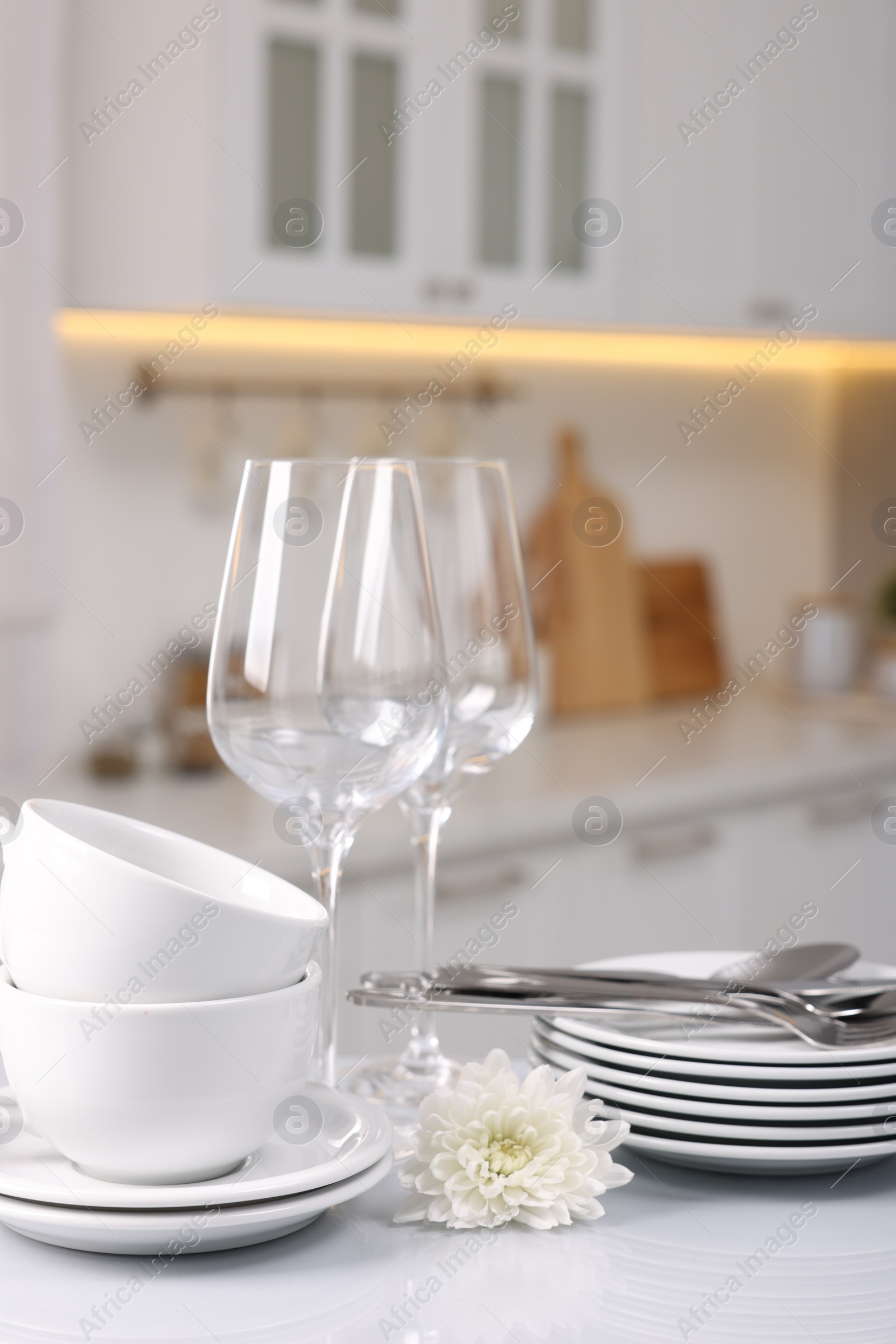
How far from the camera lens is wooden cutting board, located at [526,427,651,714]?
8.87 feet

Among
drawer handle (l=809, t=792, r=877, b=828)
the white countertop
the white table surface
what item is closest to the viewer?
the white table surface

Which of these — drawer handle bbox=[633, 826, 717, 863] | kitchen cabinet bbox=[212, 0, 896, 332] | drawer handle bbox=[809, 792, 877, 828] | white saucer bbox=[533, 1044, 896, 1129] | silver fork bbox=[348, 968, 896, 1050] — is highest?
kitchen cabinet bbox=[212, 0, 896, 332]

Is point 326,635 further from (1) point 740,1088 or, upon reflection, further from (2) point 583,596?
(2) point 583,596

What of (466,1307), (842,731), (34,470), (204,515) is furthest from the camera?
(842,731)

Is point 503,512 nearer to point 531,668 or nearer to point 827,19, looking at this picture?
point 531,668

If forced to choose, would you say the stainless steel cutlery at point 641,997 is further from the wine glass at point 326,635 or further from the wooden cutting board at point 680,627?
the wooden cutting board at point 680,627

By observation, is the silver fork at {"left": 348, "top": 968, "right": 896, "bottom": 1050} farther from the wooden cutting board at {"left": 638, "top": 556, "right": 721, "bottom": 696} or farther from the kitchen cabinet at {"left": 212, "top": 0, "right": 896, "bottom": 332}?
the wooden cutting board at {"left": 638, "top": 556, "right": 721, "bottom": 696}

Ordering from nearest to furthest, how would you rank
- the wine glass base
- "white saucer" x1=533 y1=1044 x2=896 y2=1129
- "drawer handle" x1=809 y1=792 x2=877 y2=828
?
"white saucer" x1=533 y1=1044 x2=896 y2=1129 < the wine glass base < "drawer handle" x1=809 y1=792 x2=877 y2=828

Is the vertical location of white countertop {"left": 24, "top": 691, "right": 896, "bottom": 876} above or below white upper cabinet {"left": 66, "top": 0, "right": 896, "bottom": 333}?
below

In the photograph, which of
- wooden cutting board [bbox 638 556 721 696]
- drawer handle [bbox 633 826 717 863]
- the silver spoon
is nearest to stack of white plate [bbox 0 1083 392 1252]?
the silver spoon

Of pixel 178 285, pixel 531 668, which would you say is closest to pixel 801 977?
pixel 531 668

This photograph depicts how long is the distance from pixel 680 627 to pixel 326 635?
2380 millimetres

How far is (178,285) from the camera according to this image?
1995 millimetres

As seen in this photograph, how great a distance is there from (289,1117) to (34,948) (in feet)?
0.48
